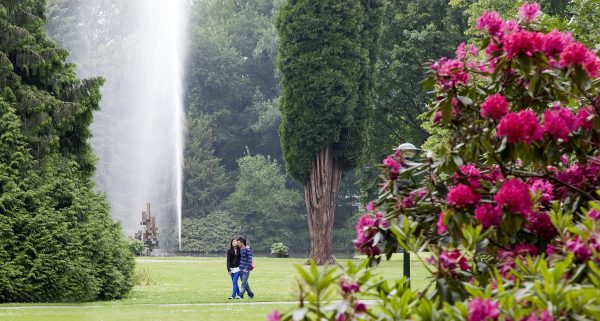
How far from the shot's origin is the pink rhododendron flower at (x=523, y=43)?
4.83 m

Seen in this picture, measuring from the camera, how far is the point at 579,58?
4750 mm

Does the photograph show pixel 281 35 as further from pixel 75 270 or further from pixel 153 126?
pixel 153 126

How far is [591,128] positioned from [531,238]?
28.8 inches

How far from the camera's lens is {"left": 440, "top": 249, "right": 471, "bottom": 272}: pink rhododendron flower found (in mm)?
4234

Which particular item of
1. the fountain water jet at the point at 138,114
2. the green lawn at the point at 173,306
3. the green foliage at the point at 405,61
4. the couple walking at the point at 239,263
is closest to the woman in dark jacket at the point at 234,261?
the couple walking at the point at 239,263

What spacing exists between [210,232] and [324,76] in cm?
2475

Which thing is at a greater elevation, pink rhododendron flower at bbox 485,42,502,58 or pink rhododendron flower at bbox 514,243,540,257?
pink rhododendron flower at bbox 485,42,502,58

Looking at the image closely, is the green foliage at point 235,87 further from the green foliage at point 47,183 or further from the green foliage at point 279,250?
the green foliage at point 47,183

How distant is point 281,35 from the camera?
34750mm

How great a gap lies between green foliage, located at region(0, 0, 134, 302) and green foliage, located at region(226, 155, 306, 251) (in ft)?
124

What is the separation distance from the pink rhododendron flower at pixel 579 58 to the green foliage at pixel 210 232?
168 ft

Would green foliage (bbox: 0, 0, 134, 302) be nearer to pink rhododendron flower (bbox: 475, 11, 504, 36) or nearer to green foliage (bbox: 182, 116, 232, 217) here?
pink rhododendron flower (bbox: 475, 11, 504, 36)

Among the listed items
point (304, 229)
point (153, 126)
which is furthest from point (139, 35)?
point (304, 229)

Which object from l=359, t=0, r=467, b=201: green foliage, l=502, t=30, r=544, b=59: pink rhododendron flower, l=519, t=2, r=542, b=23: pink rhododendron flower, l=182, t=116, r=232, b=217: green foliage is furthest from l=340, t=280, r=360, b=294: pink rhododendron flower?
l=182, t=116, r=232, b=217: green foliage
